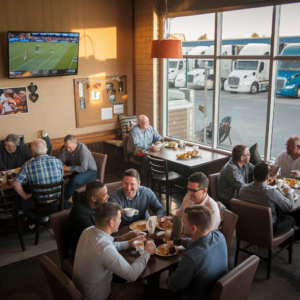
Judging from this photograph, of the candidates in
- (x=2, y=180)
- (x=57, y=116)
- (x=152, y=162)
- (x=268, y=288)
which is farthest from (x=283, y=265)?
(x=57, y=116)

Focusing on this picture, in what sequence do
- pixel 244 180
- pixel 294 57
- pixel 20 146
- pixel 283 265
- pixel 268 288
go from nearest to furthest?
pixel 268 288
pixel 283 265
pixel 244 180
pixel 294 57
pixel 20 146

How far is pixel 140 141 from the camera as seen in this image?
6688 mm

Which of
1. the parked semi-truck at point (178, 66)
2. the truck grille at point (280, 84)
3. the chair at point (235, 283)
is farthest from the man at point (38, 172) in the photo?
the truck grille at point (280, 84)

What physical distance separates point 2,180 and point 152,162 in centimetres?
231

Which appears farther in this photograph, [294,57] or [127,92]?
[127,92]

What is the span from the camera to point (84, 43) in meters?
6.94

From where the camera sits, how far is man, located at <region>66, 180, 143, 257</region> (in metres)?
3.17

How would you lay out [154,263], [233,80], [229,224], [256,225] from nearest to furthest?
1. [154,263]
2. [229,224]
3. [256,225]
4. [233,80]

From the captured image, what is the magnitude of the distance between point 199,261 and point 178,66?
5449mm

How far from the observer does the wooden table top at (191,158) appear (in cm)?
564

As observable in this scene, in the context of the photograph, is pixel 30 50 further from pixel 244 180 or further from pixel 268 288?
pixel 268 288

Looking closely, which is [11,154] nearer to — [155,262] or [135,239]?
[135,239]

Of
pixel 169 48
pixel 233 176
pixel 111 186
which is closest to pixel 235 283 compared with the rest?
pixel 111 186

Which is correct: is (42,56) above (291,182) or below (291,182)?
above
